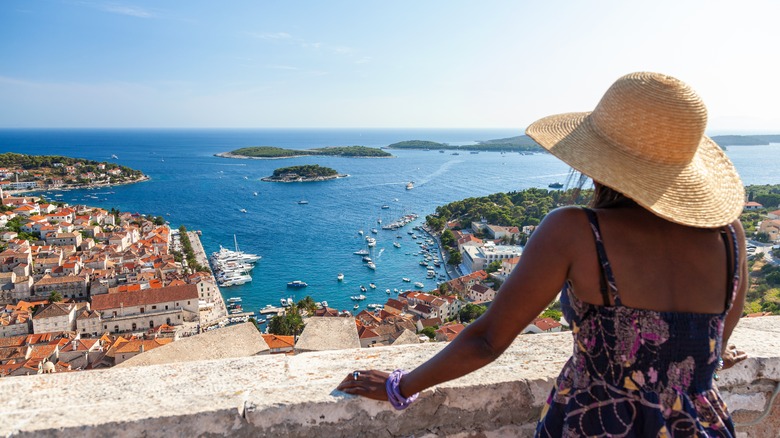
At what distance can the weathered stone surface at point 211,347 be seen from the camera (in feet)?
6.52

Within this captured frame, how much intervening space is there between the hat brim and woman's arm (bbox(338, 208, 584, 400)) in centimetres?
12

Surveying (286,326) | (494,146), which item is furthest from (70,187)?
(494,146)

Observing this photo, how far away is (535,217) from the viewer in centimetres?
3688

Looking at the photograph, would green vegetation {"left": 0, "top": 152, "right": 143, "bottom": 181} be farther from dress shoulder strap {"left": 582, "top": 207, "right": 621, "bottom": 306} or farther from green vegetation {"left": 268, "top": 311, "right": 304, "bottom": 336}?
dress shoulder strap {"left": 582, "top": 207, "right": 621, "bottom": 306}

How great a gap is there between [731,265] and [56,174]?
224 ft

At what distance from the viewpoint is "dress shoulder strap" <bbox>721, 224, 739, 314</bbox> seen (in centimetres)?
87

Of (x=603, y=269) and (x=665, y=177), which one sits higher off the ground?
(x=665, y=177)

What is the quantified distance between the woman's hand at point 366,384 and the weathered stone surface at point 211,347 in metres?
1.00

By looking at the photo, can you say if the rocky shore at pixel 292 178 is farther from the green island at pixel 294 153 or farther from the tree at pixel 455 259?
the tree at pixel 455 259

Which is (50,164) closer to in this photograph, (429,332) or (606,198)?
(429,332)

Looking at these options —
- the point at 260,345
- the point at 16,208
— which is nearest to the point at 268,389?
the point at 260,345

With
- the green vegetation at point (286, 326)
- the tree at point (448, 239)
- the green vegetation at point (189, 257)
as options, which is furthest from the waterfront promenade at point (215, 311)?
the tree at point (448, 239)

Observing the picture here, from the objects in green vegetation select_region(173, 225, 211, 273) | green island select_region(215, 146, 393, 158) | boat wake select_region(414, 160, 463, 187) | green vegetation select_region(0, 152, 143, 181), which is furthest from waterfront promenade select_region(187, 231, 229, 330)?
green island select_region(215, 146, 393, 158)

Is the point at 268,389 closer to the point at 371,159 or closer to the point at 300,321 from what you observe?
the point at 300,321
